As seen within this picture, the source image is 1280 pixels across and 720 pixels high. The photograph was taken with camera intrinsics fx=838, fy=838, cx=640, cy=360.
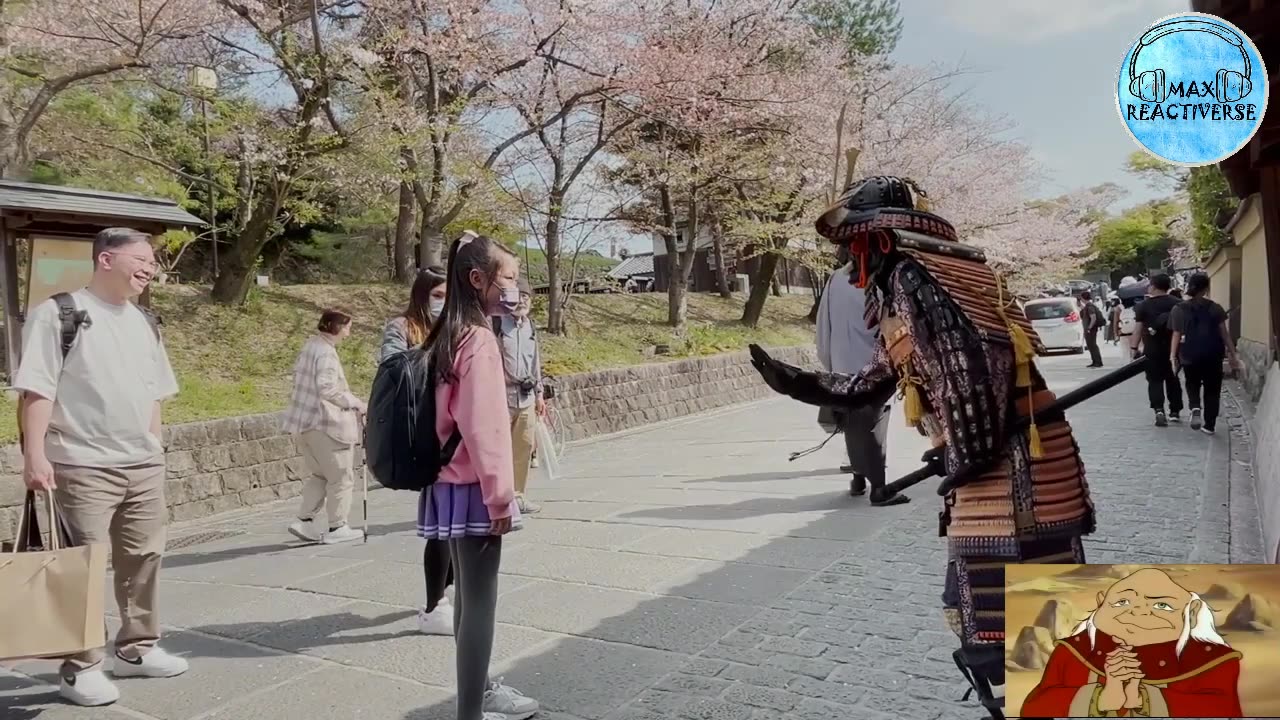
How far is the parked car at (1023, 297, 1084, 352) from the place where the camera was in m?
22.5

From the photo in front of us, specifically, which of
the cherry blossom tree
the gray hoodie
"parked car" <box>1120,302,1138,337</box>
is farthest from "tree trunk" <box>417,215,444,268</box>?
"parked car" <box>1120,302,1138,337</box>

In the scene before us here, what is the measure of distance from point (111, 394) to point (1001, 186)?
29.2m

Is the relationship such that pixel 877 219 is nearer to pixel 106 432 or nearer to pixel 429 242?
pixel 106 432

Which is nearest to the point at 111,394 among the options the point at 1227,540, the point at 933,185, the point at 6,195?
the point at 6,195

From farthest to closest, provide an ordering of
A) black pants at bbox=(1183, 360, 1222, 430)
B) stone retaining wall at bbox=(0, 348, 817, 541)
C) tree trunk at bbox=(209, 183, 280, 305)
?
tree trunk at bbox=(209, 183, 280, 305) → black pants at bbox=(1183, 360, 1222, 430) → stone retaining wall at bbox=(0, 348, 817, 541)

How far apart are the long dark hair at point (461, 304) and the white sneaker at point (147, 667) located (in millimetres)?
2087

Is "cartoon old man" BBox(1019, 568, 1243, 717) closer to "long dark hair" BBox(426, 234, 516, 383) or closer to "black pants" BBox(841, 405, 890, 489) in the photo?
"long dark hair" BBox(426, 234, 516, 383)

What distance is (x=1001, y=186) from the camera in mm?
28203

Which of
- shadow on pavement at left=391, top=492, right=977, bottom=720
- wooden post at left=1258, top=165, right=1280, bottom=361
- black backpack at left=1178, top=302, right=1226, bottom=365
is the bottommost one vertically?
shadow on pavement at left=391, top=492, right=977, bottom=720

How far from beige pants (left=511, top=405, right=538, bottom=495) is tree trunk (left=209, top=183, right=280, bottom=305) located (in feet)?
24.9

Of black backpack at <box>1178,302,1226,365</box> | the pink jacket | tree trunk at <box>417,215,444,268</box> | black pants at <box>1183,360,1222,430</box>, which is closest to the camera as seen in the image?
the pink jacket

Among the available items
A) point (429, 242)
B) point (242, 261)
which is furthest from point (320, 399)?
point (242, 261)

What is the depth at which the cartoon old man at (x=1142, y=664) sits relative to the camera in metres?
2.36

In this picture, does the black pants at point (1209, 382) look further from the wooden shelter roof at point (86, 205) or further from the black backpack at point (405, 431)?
the wooden shelter roof at point (86, 205)
